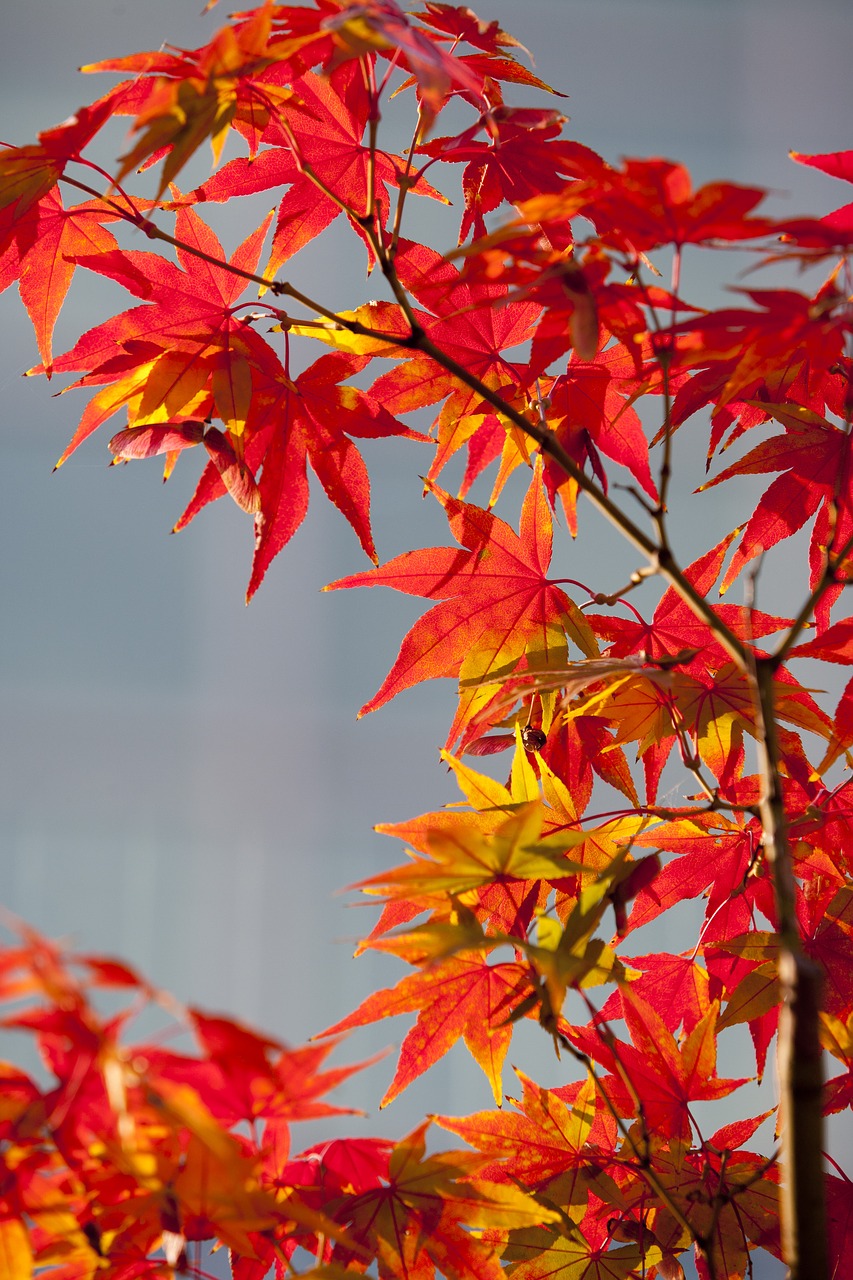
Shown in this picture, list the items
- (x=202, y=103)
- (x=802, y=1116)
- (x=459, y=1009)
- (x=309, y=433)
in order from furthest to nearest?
(x=309, y=433) < (x=459, y=1009) < (x=202, y=103) < (x=802, y=1116)

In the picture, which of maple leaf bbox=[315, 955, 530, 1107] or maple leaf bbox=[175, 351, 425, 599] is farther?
maple leaf bbox=[175, 351, 425, 599]

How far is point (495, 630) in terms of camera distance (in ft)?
2.09

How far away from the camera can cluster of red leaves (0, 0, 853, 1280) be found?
0.38 meters

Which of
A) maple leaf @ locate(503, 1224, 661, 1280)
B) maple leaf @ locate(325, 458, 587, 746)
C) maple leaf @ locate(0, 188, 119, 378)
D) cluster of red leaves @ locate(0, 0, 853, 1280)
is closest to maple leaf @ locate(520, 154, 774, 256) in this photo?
cluster of red leaves @ locate(0, 0, 853, 1280)

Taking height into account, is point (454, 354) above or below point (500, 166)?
below

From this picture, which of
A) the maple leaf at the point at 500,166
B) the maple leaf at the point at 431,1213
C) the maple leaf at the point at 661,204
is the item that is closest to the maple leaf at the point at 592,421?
the maple leaf at the point at 500,166

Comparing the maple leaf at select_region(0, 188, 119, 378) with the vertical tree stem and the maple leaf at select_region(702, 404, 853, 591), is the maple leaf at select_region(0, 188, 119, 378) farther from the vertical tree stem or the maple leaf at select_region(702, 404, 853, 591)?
the vertical tree stem

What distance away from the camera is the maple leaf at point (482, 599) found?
0.62 m

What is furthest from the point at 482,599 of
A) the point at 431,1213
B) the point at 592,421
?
the point at 431,1213

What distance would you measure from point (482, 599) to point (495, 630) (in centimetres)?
2

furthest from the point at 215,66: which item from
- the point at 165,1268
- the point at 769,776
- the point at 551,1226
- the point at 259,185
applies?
the point at 551,1226

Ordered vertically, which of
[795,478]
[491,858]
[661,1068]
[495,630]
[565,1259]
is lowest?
[565,1259]

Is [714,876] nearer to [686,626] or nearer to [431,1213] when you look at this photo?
[686,626]

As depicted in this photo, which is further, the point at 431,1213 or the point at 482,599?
the point at 482,599
